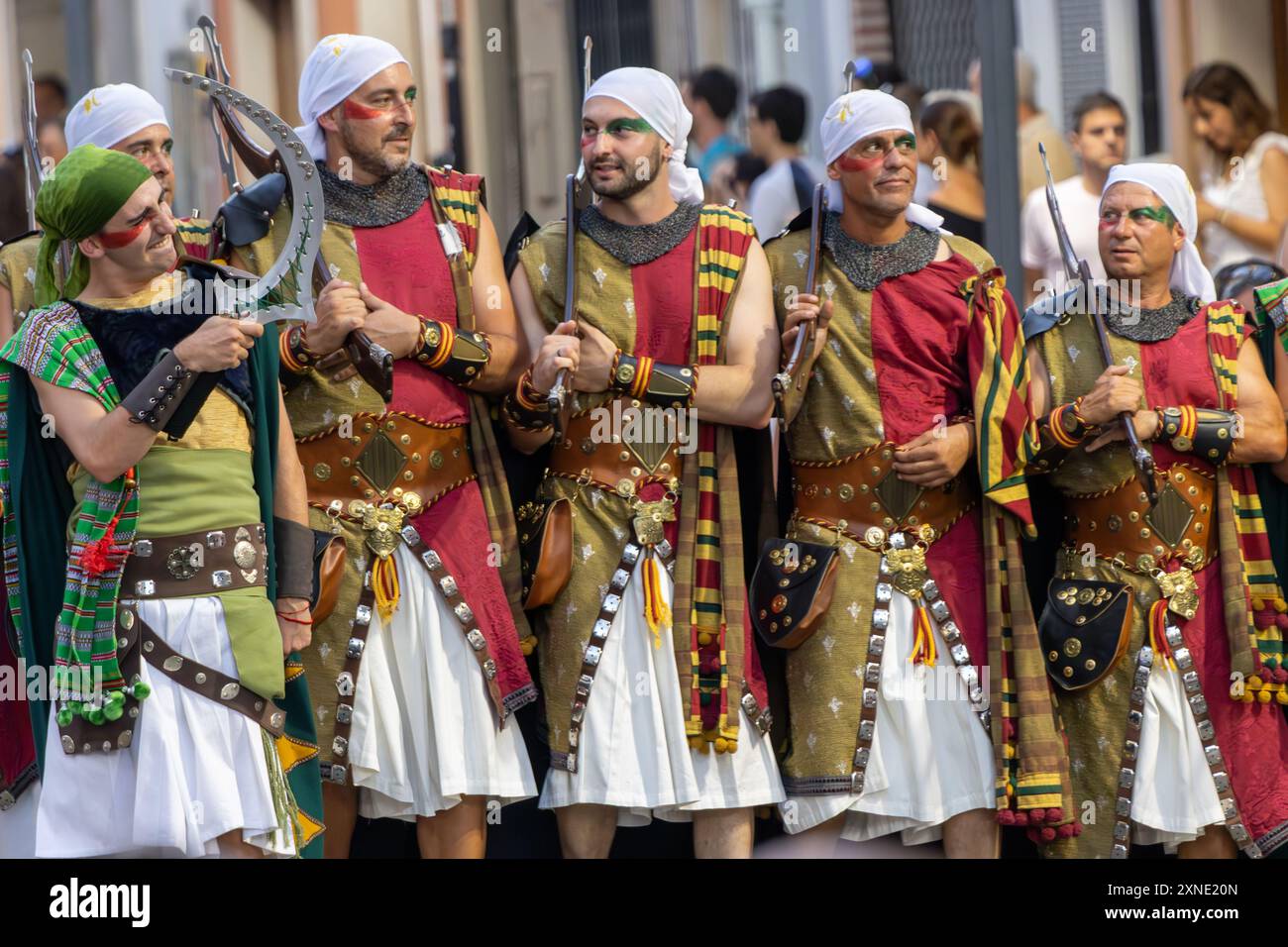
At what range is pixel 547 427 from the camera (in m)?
5.02

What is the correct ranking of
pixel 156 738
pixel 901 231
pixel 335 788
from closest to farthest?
Result: pixel 156 738, pixel 335 788, pixel 901 231

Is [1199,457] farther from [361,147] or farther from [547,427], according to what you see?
[361,147]

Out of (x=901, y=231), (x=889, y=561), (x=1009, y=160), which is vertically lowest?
(x=889, y=561)

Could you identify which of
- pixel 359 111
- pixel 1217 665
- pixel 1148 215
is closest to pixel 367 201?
pixel 359 111

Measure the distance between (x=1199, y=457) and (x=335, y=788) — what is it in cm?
225

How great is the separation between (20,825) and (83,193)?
5.73 feet

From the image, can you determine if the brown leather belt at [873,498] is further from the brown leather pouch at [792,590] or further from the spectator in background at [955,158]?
the spectator in background at [955,158]

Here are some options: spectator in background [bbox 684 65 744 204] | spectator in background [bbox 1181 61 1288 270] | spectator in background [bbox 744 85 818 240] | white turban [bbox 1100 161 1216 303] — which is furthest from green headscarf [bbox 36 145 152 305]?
spectator in background [bbox 684 65 744 204]

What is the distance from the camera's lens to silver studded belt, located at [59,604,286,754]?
Answer: 4.16 meters

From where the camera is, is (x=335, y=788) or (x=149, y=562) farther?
(x=335, y=788)

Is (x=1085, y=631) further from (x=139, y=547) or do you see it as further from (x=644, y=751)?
(x=139, y=547)

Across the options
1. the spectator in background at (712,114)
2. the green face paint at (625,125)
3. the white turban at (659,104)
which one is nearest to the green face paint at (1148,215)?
the white turban at (659,104)

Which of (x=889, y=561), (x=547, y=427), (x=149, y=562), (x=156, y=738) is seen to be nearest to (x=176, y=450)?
(x=149, y=562)
